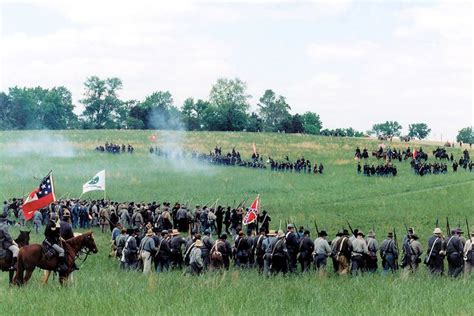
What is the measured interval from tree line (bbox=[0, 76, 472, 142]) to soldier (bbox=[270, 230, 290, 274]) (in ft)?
A: 382

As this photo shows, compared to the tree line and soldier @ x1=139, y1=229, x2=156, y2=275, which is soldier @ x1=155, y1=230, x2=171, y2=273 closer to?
soldier @ x1=139, y1=229, x2=156, y2=275

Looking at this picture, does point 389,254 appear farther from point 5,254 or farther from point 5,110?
point 5,110

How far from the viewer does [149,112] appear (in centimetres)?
15312

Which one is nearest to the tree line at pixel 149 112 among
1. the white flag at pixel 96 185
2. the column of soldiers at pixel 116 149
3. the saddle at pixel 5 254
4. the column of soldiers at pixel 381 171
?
the column of soldiers at pixel 116 149

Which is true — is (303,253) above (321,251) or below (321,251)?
below

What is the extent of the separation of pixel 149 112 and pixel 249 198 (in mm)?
103150

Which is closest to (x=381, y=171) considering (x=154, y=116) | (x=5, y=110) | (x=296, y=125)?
(x=296, y=125)

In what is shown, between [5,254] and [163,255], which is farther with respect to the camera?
[163,255]

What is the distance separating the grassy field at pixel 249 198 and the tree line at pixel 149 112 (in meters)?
35.8

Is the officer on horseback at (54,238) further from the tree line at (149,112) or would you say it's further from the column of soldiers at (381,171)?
the tree line at (149,112)

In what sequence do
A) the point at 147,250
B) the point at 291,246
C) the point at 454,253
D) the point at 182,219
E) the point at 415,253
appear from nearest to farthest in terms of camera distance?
the point at 454,253
the point at 415,253
the point at 291,246
the point at 147,250
the point at 182,219

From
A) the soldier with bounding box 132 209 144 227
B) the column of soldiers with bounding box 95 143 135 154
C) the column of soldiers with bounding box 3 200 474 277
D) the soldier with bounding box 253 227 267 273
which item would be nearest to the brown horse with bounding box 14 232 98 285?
the column of soldiers with bounding box 3 200 474 277

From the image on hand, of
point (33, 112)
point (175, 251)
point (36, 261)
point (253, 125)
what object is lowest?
point (175, 251)

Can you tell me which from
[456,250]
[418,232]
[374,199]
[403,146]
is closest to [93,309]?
[456,250]
